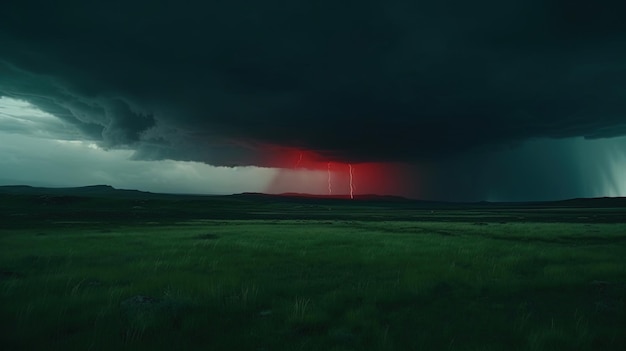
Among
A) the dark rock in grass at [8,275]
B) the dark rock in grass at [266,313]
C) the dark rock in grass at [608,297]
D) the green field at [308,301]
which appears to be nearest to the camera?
the green field at [308,301]

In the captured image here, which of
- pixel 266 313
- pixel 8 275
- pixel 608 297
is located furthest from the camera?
pixel 8 275

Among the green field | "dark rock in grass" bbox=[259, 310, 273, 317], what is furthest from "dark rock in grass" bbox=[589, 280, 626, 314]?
"dark rock in grass" bbox=[259, 310, 273, 317]

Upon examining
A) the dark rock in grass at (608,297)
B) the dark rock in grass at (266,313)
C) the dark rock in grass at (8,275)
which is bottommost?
the dark rock in grass at (608,297)

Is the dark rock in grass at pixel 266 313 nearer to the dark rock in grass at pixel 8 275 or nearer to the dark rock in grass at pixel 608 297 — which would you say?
the dark rock in grass at pixel 608 297

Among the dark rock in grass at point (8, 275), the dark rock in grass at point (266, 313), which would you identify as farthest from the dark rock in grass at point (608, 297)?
the dark rock in grass at point (8, 275)

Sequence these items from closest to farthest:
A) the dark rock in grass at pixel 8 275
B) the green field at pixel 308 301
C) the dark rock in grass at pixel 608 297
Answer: the green field at pixel 308 301 → the dark rock in grass at pixel 608 297 → the dark rock in grass at pixel 8 275

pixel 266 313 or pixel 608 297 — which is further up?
pixel 266 313

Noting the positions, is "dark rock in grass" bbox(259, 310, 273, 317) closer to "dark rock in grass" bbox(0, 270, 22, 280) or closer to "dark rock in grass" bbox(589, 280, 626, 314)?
"dark rock in grass" bbox(589, 280, 626, 314)

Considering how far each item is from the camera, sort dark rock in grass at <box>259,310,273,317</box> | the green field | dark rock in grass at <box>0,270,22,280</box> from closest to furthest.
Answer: the green field < dark rock in grass at <box>259,310,273,317</box> < dark rock in grass at <box>0,270,22,280</box>

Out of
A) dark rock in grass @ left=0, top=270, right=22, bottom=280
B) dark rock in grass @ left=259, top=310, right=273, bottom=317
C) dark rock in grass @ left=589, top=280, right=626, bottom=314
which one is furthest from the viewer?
dark rock in grass @ left=0, top=270, right=22, bottom=280

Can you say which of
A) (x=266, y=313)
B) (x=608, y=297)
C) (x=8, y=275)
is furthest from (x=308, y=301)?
(x=8, y=275)

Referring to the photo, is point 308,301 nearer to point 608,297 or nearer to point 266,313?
point 266,313

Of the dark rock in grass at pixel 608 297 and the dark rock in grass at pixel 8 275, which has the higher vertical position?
the dark rock in grass at pixel 8 275

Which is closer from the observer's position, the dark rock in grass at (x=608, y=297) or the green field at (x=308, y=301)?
the green field at (x=308, y=301)
